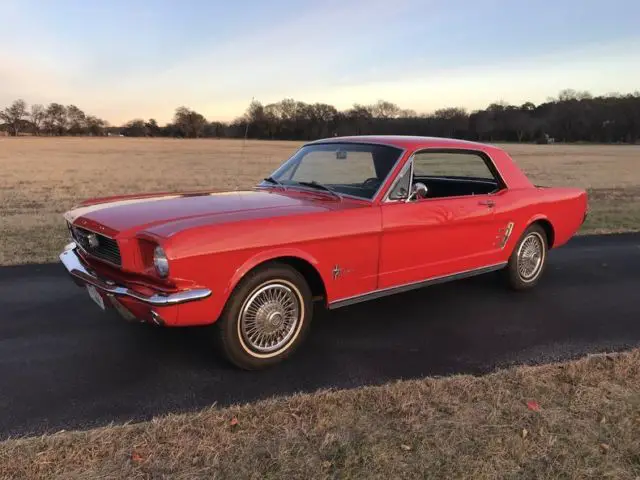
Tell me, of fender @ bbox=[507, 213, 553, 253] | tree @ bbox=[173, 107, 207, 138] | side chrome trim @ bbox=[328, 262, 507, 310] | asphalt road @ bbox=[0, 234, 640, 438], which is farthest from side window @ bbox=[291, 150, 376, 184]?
tree @ bbox=[173, 107, 207, 138]

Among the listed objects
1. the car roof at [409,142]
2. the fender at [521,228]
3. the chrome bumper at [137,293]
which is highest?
the car roof at [409,142]

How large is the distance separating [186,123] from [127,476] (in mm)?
73029

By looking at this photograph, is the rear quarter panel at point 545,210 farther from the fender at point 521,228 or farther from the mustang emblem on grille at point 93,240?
the mustang emblem on grille at point 93,240

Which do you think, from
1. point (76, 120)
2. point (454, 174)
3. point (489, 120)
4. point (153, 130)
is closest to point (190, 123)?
point (153, 130)

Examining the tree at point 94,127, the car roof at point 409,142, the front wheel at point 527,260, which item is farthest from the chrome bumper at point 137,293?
the tree at point 94,127

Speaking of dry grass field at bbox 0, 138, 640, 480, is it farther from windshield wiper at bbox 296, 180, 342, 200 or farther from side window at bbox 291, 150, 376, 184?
side window at bbox 291, 150, 376, 184

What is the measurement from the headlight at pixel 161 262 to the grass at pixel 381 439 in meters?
0.85

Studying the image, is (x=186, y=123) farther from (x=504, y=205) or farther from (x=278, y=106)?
(x=504, y=205)

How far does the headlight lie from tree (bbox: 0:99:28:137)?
4162 inches

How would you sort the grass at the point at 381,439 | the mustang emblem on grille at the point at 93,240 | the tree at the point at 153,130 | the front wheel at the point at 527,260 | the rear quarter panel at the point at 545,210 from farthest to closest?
1. the tree at the point at 153,130
2. the front wheel at the point at 527,260
3. the rear quarter panel at the point at 545,210
4. the mustang emblem on grille at the point at 93,240
5. the grass at the point at 381,439

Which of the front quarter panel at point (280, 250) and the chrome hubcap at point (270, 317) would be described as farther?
the chrome hubcap at point (270, 317)

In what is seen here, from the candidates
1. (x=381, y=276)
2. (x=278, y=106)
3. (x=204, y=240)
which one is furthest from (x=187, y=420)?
(x=278, y=106)

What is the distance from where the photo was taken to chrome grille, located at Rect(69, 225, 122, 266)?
3.66 m

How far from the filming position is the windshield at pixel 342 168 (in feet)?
14.9
